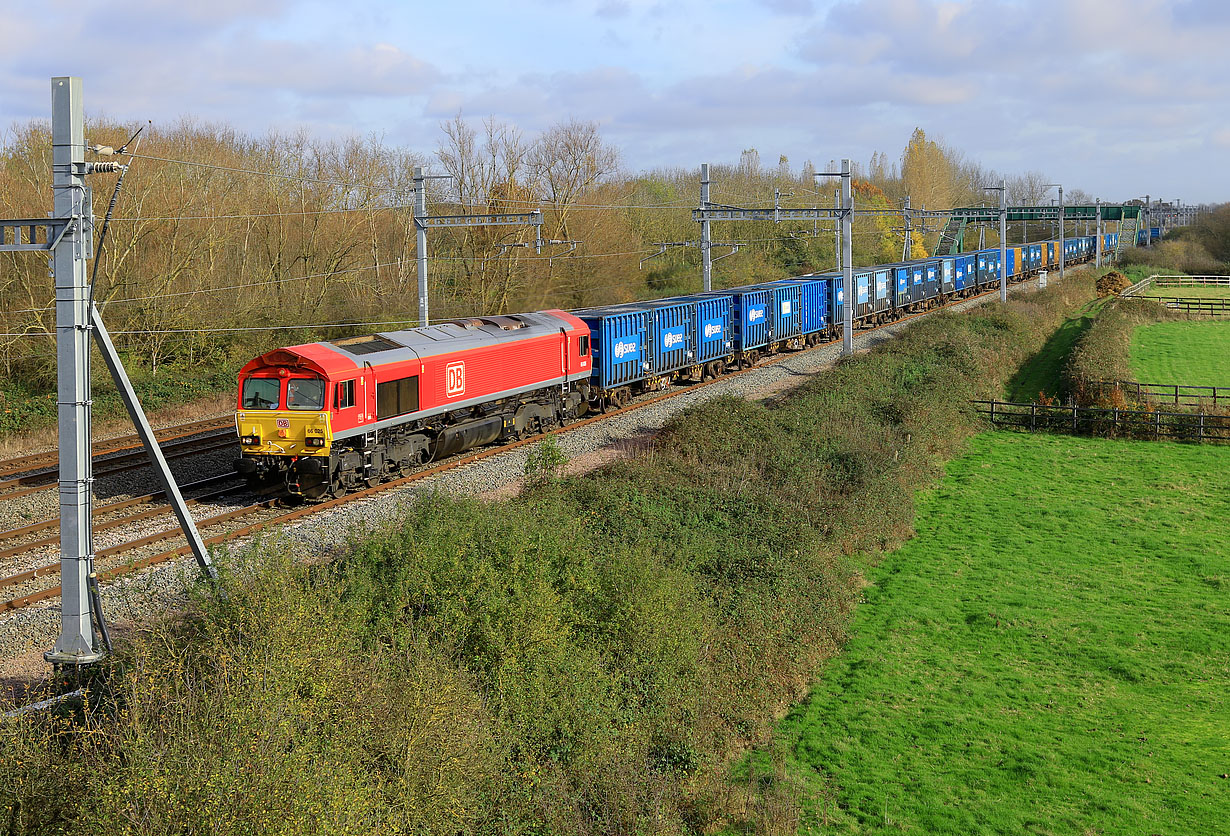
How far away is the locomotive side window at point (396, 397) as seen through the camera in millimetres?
21797

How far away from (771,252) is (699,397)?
154 ft

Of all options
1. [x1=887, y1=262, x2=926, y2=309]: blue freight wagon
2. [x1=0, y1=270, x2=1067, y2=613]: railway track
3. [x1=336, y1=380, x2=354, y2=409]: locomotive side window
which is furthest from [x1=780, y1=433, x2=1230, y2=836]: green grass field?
[x1=887, y1=262, x2=926, y2=309]: blue freight wagon

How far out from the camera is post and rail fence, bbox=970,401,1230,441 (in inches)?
1296

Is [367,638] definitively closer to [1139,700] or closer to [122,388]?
[122,388]

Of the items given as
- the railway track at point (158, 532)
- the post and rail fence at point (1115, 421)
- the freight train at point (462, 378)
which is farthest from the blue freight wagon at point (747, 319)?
the railway track at point (158, 532)

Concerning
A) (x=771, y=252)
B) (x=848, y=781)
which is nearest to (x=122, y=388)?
(x=848, y=781)

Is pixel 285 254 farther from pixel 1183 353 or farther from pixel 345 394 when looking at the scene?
pixel 1183 353

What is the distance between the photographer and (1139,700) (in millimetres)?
16250

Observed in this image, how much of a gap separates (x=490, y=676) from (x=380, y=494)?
37.6 feet

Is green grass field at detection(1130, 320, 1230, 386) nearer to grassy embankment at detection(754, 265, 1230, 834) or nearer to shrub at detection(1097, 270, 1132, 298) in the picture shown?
grassy embankment at detection(754, 265, 1230, 834)

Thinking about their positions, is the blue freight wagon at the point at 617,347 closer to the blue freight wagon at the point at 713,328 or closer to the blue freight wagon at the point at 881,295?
the blue freight wagon at the point at 713,328

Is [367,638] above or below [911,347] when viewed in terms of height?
below

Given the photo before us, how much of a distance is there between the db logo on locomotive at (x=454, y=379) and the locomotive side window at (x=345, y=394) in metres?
3.18

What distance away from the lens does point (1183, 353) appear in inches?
1886
